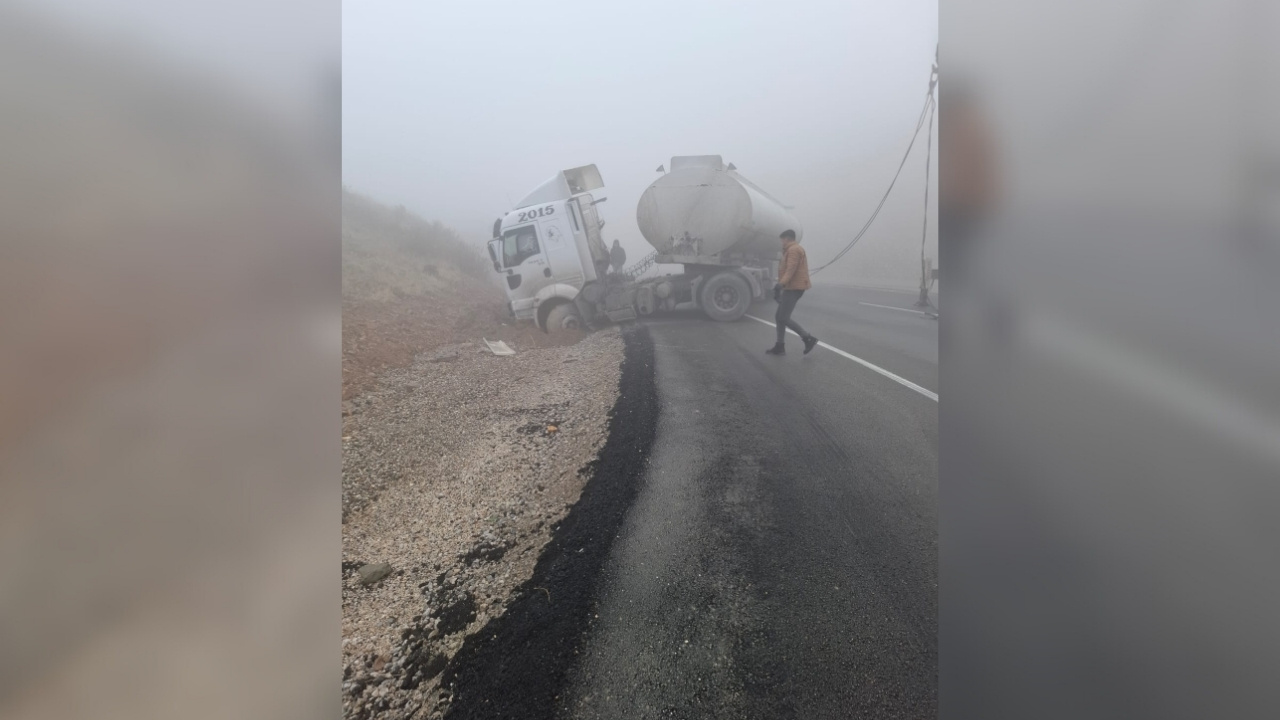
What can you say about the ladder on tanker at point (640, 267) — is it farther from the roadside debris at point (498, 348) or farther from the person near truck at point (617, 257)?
the roadside debris at point (498, 348)

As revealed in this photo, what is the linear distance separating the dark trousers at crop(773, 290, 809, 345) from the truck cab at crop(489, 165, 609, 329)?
60 cm

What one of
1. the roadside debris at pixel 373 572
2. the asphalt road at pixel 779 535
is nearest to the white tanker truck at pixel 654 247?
the asphalt road at pixel 779 535

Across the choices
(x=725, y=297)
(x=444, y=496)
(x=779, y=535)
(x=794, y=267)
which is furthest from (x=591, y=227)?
(x=779, y=535)

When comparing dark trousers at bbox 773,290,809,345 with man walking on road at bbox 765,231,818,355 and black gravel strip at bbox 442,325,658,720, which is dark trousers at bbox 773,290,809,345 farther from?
black gravel strip at bbox 442,325,658,720

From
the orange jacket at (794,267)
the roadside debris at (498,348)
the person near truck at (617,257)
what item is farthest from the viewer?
the person near truck at (617,257)

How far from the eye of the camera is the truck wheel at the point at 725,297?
175 cm

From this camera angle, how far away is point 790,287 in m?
1.50

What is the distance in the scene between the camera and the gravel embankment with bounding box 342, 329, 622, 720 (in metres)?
1.12

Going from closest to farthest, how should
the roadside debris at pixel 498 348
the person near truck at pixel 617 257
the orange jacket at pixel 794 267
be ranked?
1. the orange jacket at pixel 794 267
2. the roadside debris at pixel 498 348
3. the person near truck at pixel 617 257

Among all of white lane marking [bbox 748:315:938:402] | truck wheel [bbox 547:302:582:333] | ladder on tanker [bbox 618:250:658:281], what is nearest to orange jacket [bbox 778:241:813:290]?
white lane marking [bbox 748:315:938:402]

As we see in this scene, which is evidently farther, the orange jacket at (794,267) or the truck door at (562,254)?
the truck door at (562,254)

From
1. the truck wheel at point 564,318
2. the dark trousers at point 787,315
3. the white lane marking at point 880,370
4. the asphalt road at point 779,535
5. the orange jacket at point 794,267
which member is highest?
the orange jacket at point 794,267

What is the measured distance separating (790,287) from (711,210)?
0.36 m
